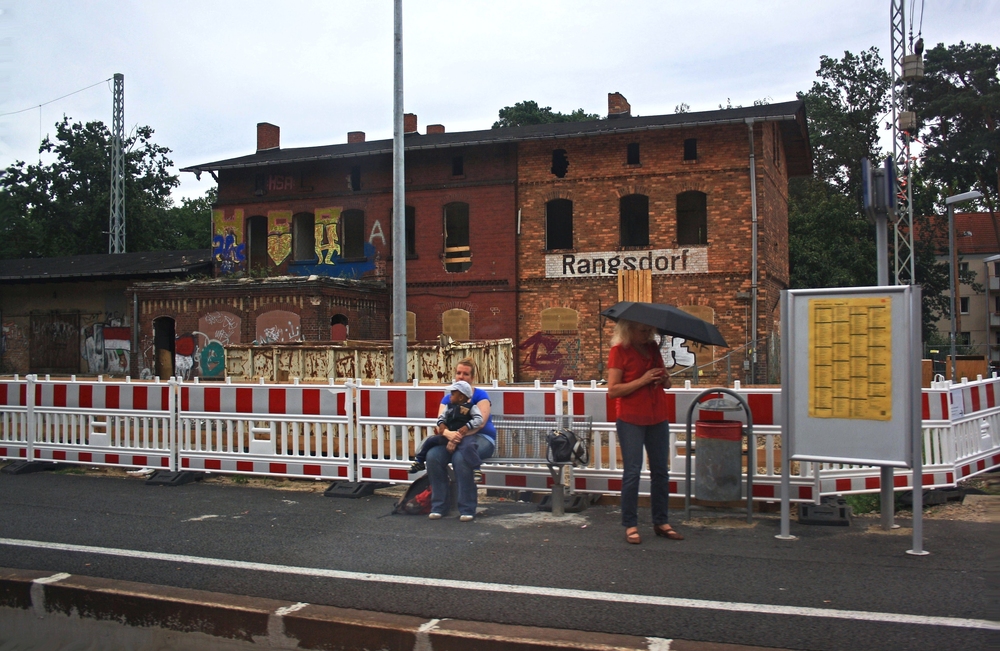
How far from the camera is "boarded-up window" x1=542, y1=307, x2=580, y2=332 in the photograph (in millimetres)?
27531

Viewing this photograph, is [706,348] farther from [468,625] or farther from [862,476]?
[468,625]

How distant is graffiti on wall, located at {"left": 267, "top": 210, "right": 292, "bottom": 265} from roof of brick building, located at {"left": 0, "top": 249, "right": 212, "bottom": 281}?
9.72 feet

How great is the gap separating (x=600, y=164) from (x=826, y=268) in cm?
1868


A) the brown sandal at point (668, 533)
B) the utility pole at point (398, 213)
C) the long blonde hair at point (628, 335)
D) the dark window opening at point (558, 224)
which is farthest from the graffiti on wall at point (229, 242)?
the brown sandal at point (668, 533)

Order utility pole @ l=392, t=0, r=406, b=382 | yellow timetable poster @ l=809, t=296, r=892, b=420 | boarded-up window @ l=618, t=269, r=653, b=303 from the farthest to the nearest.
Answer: boarded-up window @ l=618, t=269, r=653, b=303 < utility pole @ l=392, t=0, r=406, b=382 < yellow timetable poster @ l=809, t=296, r=892, b=420

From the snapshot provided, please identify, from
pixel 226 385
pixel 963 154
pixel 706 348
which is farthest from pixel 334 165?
pixel 963 154

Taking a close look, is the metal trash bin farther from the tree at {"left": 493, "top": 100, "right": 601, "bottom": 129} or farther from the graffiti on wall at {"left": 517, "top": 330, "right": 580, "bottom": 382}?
the tree at {"left": 493, "top": 100, "right": 601, "bottom": 129}

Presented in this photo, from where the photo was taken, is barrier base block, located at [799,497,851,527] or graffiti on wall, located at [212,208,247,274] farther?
graffiti on wall, located at [212,208,247,274]

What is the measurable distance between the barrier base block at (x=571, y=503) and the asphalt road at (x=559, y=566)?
0.19 m

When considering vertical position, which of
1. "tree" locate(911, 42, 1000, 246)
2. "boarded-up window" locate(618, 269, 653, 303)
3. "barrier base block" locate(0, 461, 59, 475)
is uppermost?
"tree" locate(911, 42, 1000, 246)

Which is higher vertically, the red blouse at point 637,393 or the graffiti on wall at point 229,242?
the graffiti on wall at point 229,242

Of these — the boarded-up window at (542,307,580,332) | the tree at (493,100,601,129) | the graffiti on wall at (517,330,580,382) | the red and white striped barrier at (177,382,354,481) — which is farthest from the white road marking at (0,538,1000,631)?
the tree at (493,100,601,129)

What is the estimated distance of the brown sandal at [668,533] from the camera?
Result: 6793 millimetres

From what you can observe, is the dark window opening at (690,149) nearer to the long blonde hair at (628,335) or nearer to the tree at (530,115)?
the long blonde hair at (628,335)
